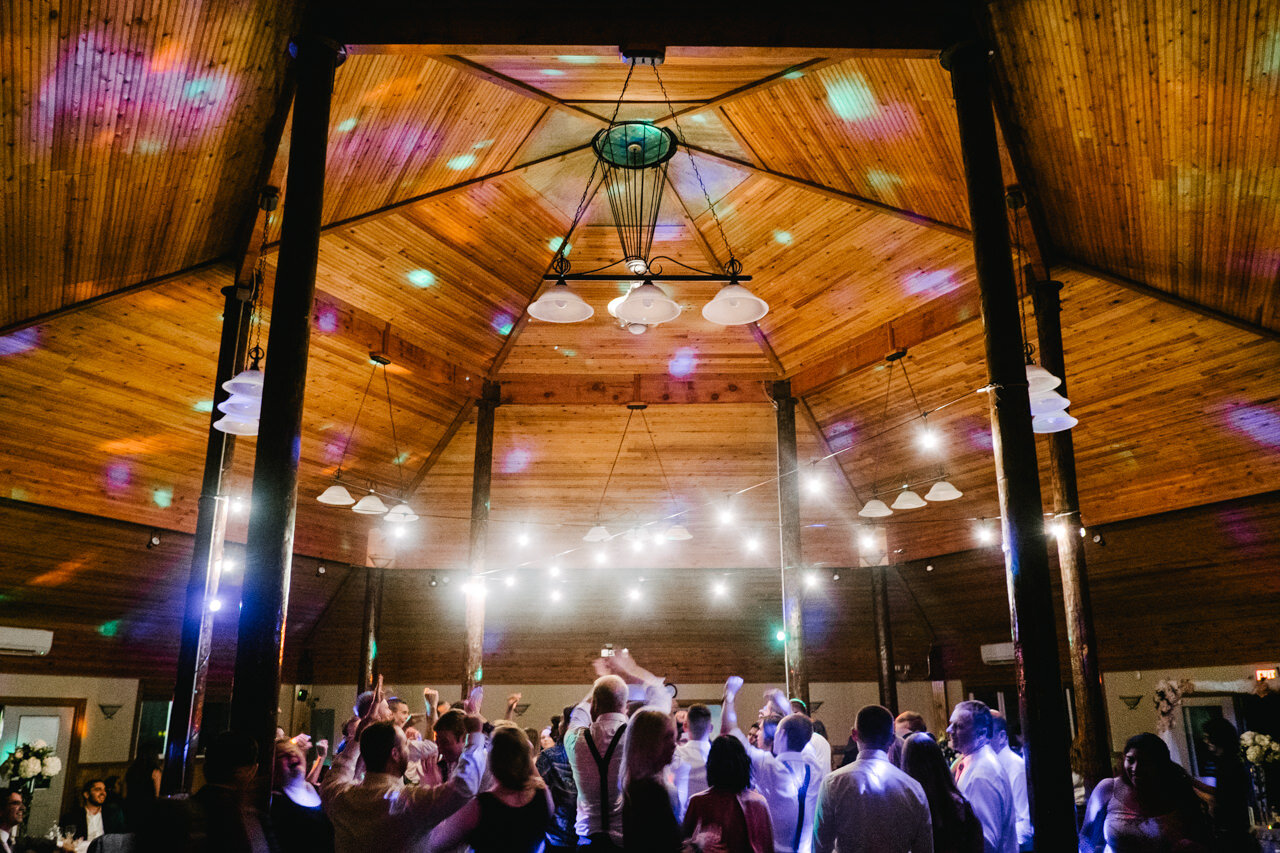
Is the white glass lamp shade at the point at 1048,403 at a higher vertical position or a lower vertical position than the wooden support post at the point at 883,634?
higher

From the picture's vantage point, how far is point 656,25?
18.3 ft

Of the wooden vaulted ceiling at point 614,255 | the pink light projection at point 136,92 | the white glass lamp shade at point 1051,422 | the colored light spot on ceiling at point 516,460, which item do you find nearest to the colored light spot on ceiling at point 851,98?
the wooden vaulted ceiling at point 614,255

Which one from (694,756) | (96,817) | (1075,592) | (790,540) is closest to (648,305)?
(694,756)

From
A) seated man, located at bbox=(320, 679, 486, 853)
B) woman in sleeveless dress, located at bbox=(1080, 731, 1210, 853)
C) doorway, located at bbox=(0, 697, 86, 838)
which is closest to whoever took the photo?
seated man, located at bbox=(320, 679, 486, 853)

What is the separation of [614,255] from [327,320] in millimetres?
3502

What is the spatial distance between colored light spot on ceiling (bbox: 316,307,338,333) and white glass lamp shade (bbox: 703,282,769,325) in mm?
5621

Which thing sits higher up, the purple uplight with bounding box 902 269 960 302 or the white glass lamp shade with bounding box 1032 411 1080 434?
the purple uplight with bounding box 902 269 960 302

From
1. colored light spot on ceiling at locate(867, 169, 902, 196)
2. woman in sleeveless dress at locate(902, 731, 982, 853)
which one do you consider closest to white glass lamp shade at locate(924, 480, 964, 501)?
colored light spot on ceiling at locate(867, 169, 902, 196)

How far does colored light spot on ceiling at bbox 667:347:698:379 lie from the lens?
1195 centimetres

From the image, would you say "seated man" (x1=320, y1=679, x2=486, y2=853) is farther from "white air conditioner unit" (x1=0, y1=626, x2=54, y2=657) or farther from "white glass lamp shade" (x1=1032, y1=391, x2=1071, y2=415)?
"white air conditioner unit" (x1=0, y1=626, x2=54, y2=657)

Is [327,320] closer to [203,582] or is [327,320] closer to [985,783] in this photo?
[203,582]

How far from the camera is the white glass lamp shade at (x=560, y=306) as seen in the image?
5645mm

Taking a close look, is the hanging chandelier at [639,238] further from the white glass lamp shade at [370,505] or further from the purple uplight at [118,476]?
the purple uplight at [118,476]

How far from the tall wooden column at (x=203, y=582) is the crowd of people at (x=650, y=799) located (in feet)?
10.3
